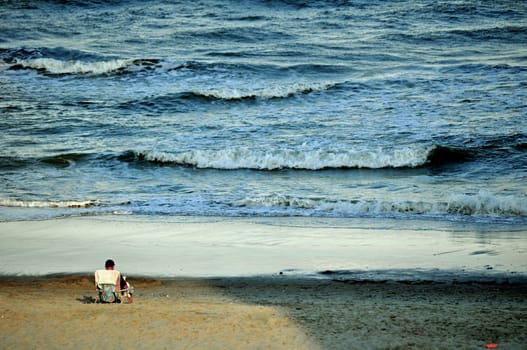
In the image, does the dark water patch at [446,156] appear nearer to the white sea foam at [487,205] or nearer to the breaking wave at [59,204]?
the white sea foam at [487,205]

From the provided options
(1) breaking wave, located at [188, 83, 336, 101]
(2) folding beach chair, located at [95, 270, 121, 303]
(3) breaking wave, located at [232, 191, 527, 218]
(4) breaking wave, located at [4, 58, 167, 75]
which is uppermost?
(4) breaking wave, located at [4, 58, 167, 75]

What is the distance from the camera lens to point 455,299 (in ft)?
23.1

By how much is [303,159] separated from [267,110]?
200 inches

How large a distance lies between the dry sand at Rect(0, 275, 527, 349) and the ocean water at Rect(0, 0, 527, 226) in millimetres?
3738

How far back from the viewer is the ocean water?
12.7 metres

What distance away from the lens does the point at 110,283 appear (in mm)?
7074

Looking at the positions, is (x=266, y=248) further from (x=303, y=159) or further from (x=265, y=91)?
(x=265, y=91)

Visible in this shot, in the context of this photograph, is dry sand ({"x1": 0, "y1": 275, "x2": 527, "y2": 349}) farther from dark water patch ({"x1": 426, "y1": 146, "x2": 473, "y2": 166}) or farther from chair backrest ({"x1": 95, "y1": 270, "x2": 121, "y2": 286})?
dark water patch ({"x1": 426, "y1": 146, "x2": 473, "y2": 166})

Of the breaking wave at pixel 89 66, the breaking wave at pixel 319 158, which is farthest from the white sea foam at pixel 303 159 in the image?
the breaking wave at pixel 89 66

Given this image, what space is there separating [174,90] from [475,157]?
34.5 ft

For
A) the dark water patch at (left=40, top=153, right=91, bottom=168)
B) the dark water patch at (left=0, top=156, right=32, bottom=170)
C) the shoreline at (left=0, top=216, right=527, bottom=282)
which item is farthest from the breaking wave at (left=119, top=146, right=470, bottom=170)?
the shoreline at (left=0, top=216, right=527, bottom=282)

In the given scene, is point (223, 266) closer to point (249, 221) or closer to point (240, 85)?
point (249, 221)

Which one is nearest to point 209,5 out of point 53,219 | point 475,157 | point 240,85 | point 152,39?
point 152,39

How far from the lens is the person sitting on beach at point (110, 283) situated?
7031 millimetres
